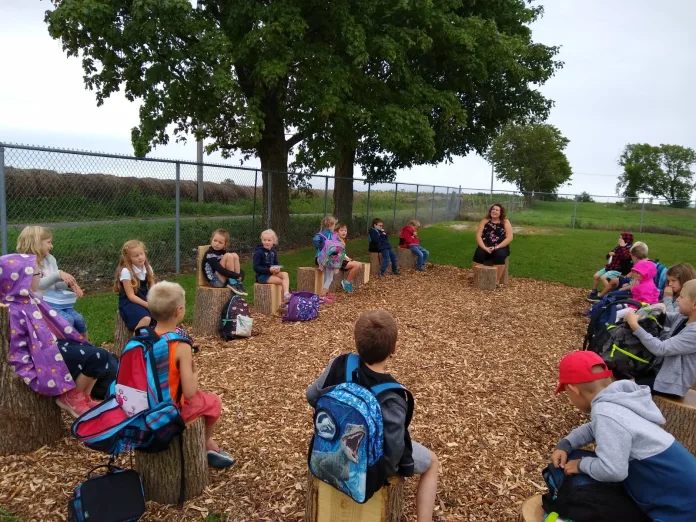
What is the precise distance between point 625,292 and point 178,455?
19.4ft

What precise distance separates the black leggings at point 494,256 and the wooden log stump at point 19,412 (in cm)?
810

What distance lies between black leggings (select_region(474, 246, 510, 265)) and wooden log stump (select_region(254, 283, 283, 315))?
4.55 metres

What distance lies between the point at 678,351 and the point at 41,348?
423 centimetres

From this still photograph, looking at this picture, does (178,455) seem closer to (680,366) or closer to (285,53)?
(680,366)

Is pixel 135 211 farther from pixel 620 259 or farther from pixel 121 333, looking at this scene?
pixel 620 259

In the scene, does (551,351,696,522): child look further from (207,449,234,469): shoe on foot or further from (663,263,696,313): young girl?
(663,263,696,313): young girl

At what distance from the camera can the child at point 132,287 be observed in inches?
188

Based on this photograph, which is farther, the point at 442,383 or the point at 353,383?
the point at 442,383

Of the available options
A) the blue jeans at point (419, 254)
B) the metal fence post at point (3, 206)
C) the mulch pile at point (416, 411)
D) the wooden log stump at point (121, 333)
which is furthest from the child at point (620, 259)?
the metal fence post at point (3, 206)

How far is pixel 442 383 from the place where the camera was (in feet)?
16.1

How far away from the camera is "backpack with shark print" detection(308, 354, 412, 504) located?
2182 millimetres

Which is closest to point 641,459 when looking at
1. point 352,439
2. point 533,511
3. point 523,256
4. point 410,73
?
point 533,511

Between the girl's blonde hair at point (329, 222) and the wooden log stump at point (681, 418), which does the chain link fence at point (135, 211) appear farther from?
the wooden log stump at point (681, 418)

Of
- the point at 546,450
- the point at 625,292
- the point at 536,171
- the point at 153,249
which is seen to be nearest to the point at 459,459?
the point at 546,450
